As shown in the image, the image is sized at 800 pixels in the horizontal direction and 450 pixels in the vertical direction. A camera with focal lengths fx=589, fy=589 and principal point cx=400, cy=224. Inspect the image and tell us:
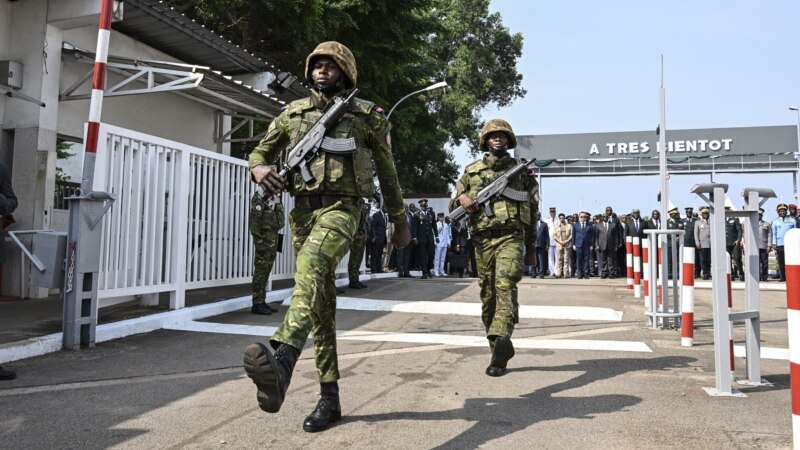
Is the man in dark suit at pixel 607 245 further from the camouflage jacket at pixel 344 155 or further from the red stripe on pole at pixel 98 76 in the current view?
the camouflage jacket at pixel 344 155

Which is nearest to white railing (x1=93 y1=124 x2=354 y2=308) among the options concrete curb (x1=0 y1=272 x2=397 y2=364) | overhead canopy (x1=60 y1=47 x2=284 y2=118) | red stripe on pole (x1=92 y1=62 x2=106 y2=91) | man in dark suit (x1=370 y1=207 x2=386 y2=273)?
concrete curb (x1=0 y1=272 x2=397 y2=364)

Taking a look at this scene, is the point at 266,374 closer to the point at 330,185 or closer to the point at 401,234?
the point at 330,185

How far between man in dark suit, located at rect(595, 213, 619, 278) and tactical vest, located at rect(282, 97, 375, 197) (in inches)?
573

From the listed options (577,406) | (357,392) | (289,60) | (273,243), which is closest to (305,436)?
(357,392)

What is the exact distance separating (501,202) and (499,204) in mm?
31

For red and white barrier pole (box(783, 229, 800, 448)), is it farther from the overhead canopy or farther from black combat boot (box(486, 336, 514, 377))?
the overhead canopy

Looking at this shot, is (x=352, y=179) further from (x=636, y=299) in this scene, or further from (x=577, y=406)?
(x=636, y=299)

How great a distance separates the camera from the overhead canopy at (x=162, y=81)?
866 cm

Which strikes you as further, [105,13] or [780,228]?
[780,228]

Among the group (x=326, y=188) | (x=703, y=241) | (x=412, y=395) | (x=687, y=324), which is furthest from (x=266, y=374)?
(x=703, y=241)

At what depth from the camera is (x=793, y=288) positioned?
2869 mm

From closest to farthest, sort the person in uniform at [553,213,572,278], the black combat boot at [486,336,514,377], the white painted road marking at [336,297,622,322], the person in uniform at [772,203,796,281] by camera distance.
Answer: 1. the black combat boot at [486,336,514,377]
2. the white painted road marking at [336,297,622,322]
3. the person in uniform at [772,203,796,281]
4. the person in uniform at [553,213,572,278]

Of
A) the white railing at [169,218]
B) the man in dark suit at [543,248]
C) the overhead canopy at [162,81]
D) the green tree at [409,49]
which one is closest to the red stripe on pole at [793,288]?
the white railing at [169,218]

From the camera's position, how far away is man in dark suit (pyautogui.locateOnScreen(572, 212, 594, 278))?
16.8 m
